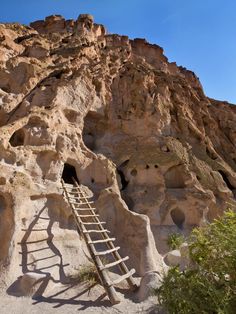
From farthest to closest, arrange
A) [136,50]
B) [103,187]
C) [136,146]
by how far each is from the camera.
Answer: [136,50], [136,146], [103,187]

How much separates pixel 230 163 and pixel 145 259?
1052 centimetres

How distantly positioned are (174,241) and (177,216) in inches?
81.7

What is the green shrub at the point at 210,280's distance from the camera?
3.98 m

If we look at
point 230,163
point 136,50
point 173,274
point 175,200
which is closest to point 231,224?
point 173,274

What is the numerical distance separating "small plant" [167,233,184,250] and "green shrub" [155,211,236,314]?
6294 mm

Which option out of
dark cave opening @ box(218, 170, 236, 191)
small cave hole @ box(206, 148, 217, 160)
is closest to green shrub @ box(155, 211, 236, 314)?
dark cave opening @ box(218, 170, 236, 191)

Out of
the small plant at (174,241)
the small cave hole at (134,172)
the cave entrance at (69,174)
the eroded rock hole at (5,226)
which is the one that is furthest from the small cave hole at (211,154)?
the eroded rock hole at (5,226)

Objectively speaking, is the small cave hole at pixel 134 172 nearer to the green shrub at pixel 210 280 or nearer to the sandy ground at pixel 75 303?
the sandy ground at pixel 75 303

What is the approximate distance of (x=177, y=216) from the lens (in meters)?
12.9

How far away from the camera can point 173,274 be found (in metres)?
4.66

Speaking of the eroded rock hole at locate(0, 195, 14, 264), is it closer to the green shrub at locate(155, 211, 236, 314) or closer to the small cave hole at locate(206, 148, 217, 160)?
the green shrub at locate(155, 211, 236, 314)

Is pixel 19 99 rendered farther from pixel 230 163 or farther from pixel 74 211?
pixel 230 163

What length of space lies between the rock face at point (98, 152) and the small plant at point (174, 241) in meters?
0.31

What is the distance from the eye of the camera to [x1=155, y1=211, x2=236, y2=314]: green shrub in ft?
13.1
